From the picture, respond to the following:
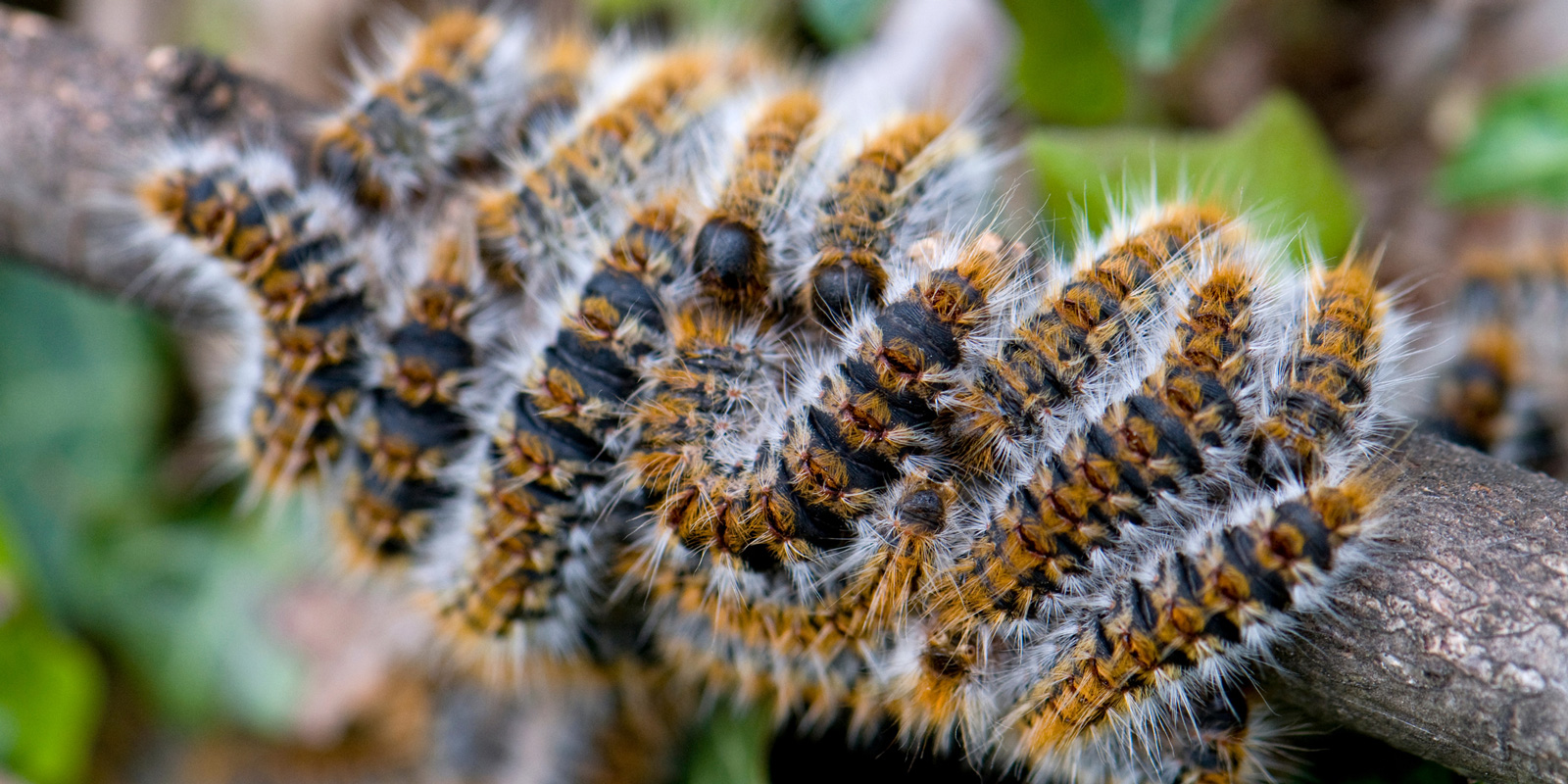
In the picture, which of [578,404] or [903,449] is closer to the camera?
[903,449]

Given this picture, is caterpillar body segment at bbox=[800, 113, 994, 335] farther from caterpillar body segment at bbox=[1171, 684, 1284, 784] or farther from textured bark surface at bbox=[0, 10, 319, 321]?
textured bark surface at bbox=[0, 10, 319, 321]

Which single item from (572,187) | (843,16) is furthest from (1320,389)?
(843,16)

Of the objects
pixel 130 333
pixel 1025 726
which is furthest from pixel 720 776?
pixel 130 333

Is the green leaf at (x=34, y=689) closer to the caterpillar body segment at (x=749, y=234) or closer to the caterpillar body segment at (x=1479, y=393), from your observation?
the caterpillar body segment at (x=749, y=234)

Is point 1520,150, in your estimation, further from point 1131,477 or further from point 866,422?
point 866,422

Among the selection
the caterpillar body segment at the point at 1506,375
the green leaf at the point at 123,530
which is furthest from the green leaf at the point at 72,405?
the caterpillar body segment at the point at 1506,375

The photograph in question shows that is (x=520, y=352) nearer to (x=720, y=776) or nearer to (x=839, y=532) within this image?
(x=839, y=532)
